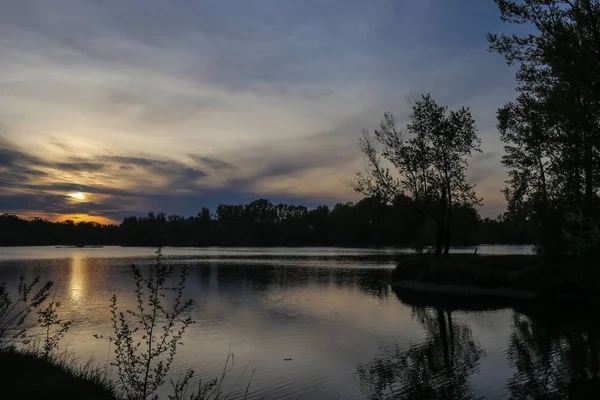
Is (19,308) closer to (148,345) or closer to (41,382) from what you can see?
(148,345)

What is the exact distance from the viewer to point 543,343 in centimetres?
2159

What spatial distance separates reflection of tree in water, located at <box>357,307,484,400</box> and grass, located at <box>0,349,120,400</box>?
26.3 feet

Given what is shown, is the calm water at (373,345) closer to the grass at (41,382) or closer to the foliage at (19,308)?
the foliage at (19,308)

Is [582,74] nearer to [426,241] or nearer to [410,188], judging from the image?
[410,188]

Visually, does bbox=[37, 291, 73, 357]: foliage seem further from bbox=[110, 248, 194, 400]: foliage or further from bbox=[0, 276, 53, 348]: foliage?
bbox=[110, 248, 194, 400]: foliage

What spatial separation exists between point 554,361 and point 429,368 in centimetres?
493

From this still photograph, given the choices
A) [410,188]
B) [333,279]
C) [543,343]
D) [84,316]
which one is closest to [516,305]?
[543,343]

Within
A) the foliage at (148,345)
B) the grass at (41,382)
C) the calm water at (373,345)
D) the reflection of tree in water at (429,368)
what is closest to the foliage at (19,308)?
the grass at (41,382)

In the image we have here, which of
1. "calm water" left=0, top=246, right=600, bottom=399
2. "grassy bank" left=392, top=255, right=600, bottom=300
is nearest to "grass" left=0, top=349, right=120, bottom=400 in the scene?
"calm water" left=0, top=246, right=600, bottom=399

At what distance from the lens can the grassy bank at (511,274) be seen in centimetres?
3678

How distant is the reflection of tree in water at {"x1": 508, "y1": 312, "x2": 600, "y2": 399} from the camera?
47.7ft

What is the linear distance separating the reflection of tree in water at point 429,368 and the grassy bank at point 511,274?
17.4 m

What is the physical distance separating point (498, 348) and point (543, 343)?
2.39 m

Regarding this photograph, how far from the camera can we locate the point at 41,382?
417 inches
